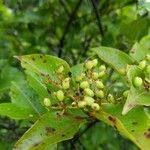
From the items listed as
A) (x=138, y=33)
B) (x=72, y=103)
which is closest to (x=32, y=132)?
(x=72, y=103)

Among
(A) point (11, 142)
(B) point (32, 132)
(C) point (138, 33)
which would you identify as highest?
(C) point (138, 33)

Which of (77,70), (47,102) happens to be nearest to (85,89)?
(47,102)

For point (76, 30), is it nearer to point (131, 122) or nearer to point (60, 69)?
point (60, 69)

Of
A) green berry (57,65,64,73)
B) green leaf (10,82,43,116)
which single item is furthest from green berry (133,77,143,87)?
Answer: green leaf (10,82,43,116)

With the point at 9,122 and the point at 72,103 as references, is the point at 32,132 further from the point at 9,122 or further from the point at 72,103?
the point at 9,122

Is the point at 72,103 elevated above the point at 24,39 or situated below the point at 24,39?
below
